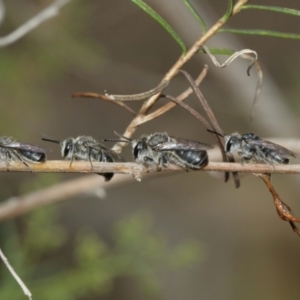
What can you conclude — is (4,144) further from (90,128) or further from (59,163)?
(90,128)

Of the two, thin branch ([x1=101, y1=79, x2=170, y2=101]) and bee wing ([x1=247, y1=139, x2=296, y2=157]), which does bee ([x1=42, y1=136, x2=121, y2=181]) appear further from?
bee wing ([x1=247, y1=139, x2=296, y2=157])

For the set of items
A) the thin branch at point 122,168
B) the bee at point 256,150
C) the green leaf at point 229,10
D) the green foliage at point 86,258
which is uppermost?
the green leaf at point 229,10

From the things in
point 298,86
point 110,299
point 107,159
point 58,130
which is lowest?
point 110,299

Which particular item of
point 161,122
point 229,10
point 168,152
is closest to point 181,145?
point 168,152

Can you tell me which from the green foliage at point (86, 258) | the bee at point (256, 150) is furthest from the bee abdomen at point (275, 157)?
the green foliage at point (86, 258)

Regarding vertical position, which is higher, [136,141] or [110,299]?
[136,141]

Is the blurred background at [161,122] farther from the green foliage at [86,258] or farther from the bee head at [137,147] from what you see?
the bee head at [137,147]

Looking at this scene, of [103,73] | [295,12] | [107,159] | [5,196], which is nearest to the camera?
[295,12]

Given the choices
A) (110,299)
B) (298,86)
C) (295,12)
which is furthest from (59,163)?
(110,299)

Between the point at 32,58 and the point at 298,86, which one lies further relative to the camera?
the point at 298,86
